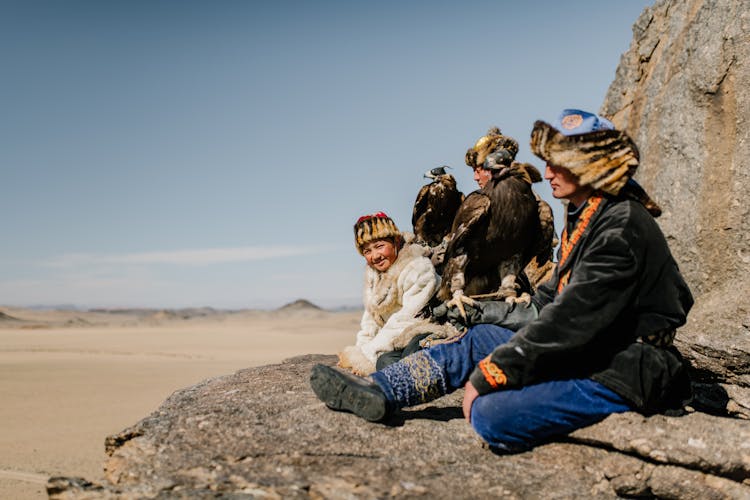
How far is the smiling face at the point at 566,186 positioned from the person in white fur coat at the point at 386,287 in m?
1.52

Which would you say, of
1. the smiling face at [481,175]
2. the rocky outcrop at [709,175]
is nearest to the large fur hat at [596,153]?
the smiling face at [481,175]

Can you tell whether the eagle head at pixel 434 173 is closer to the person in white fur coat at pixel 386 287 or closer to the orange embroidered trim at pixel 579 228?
the person in white fur coat at pixel 386 287

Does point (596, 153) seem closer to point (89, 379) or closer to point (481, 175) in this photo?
point (481, 175)

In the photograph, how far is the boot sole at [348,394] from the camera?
319 cm

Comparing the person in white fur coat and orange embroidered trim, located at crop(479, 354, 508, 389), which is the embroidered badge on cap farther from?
the person in white fur coat

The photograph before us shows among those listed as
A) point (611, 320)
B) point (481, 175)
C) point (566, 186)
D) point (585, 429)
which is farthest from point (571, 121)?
point (481, 175)

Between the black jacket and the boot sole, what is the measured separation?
533 millimetres

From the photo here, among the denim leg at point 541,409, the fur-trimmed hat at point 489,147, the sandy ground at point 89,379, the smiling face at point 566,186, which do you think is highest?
the fur-trimmed hat at point 489,147

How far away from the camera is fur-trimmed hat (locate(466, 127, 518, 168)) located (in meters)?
4.61

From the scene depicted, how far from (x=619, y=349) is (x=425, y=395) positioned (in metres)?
0.96

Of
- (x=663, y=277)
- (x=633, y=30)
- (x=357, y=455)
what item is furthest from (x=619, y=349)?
(x=633, y=30)

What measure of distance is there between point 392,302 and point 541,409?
1.84m

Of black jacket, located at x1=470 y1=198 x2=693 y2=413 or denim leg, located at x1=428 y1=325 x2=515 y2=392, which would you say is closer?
black jacket, located at x1=470 y1=198 x2=693 y2=413

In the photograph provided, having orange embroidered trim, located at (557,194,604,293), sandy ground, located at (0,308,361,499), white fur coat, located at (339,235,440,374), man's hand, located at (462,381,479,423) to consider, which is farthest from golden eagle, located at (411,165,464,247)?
sandy ground, located at (0,308,361,499)
